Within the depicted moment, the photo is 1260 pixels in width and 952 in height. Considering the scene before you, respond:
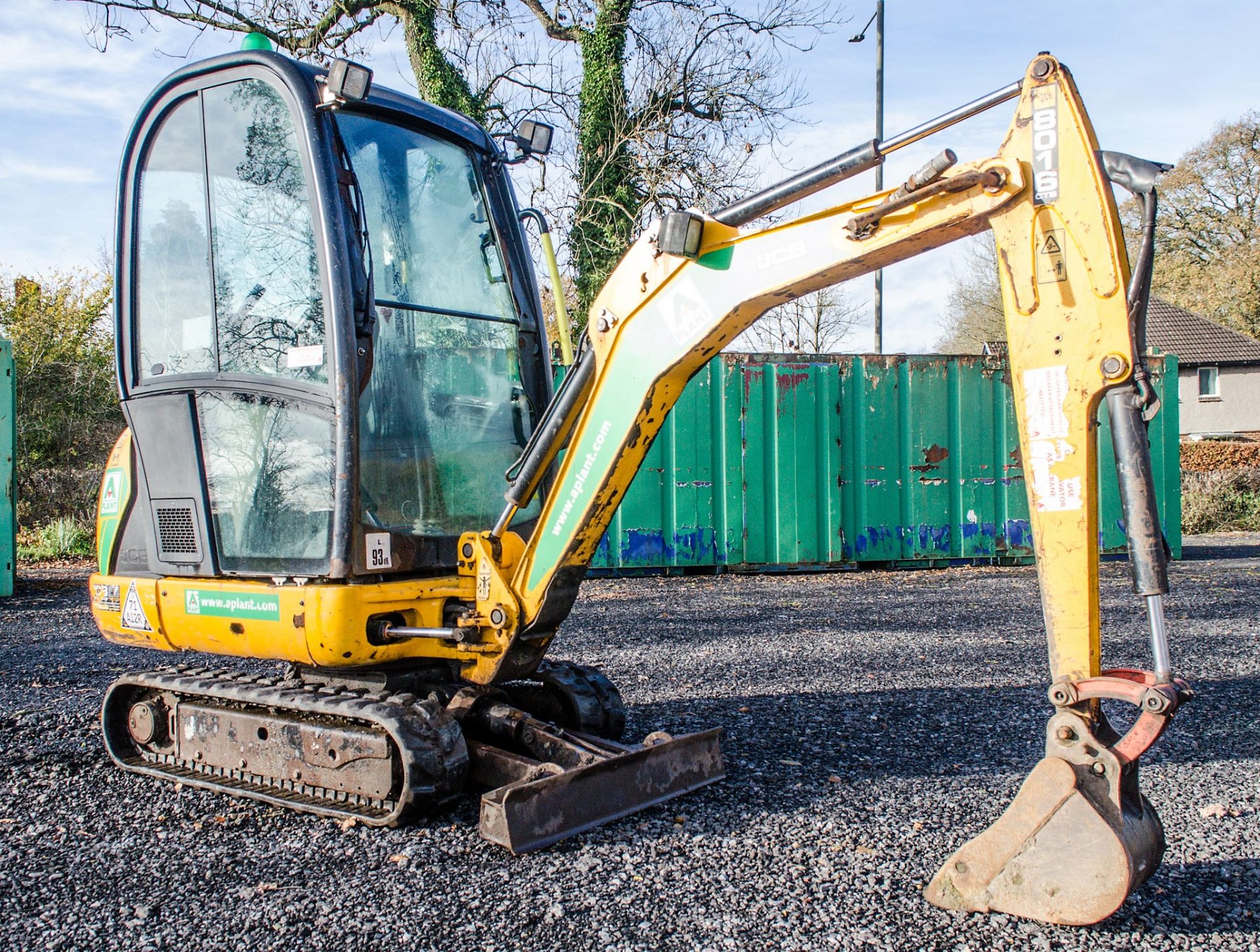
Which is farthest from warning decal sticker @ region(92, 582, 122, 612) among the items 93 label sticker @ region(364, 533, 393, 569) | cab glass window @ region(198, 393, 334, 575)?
93 label sticker @ region(364, 533, 393, 569)

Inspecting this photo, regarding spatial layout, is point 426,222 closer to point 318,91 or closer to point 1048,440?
point 318,91

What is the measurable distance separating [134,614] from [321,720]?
1017 mm

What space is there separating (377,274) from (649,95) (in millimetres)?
13637

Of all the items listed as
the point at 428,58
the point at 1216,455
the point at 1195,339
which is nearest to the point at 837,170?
the point at 428,58

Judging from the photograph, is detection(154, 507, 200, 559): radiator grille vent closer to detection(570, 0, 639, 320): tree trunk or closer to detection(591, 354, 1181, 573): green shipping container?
detection(591, 354, 1181, 573): green shipping container

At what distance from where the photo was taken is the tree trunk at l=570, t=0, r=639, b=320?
1603 centimetres

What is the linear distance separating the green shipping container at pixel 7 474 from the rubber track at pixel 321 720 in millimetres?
7024

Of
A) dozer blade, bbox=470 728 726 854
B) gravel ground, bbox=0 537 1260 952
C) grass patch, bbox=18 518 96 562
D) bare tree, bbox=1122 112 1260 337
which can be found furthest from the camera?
bare tree, bbox=1122 112 1260 337

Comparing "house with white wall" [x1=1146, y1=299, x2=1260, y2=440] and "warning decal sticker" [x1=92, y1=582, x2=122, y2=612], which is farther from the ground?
"house with white wall" [x1=1146, y1=299, x2=1260, y2=440]

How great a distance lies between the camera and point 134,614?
4074 millimetres

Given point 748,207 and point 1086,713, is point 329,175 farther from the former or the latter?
point 1086,713

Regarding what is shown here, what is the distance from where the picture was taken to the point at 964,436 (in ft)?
37.4

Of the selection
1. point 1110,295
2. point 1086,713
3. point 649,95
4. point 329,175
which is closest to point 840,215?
point 1110,295

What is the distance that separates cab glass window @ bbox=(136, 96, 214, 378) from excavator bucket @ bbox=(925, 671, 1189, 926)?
10.5ft
